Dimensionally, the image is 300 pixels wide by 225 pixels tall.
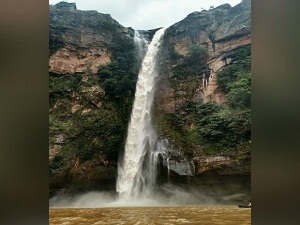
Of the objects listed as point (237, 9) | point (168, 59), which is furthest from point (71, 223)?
point (237, 9)

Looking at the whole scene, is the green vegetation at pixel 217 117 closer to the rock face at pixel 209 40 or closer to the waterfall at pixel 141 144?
the rock face at pixel 209 40

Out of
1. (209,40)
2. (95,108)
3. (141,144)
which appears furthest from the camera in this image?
(209,40)

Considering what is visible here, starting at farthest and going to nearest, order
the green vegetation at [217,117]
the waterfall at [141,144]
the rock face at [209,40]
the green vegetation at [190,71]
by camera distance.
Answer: the green vegetation at [190,71] → the rock face at [209,40] → the green vegetation at [217,117] → the waterfall at [141,144]

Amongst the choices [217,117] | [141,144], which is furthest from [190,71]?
[141,144]

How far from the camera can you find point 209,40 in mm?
14414

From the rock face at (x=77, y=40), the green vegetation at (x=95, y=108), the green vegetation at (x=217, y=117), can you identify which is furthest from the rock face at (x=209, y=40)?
the rock face at (x=77, y=40)

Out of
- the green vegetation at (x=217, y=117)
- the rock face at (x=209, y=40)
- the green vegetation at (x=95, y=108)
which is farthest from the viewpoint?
the rock face at (x=209, y=40)

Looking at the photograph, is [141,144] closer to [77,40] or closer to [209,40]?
[77,40]

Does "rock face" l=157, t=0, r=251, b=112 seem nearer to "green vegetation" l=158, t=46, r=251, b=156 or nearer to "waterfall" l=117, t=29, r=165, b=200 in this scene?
"green vegetation" l=158, t=46, r=251, b=156

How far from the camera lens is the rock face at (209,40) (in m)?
14.1

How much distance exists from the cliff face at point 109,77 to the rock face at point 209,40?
0.04 meters

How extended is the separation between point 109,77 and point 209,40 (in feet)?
14.6
